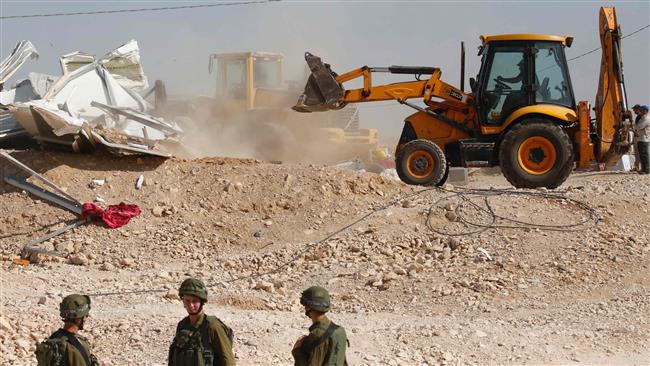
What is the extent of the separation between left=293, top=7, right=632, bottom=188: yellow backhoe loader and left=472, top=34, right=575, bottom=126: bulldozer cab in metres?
0.01

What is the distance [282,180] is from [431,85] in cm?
277

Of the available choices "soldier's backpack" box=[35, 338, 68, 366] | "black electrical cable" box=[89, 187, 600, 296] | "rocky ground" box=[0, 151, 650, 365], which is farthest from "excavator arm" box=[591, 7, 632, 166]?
"soldier's backpack" box=[35, 338, 68, 366]

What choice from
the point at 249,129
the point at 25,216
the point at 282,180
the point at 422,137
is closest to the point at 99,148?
the point at 25,216

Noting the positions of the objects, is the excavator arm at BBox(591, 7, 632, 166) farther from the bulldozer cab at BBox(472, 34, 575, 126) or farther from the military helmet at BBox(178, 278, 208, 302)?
the military helmet at BBox(178, 278, 208, 302)

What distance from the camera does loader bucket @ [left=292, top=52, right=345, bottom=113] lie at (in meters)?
14.2

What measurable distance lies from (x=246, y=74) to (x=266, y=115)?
1332 mm

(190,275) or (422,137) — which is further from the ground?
(422,137)

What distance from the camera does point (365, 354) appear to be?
7859 mm

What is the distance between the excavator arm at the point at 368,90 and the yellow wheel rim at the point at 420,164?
804 mm

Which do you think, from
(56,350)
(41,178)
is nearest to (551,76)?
(41,178)

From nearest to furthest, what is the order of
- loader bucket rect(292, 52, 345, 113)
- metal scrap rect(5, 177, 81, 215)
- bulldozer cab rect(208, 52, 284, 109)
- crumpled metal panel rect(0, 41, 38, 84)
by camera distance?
metal scrap rect(5, 177, 81, 215) → loader bucket rect(292, 52, 345, 113) → crumpled metal panel rect(0, 41, 38, 84) → bulldozer cab rect(208, 52, 284, 109)

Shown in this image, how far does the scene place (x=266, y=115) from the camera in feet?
71.1

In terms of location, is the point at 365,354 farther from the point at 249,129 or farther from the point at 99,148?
the point at 249,129

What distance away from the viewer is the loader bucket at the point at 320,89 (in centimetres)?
1422
